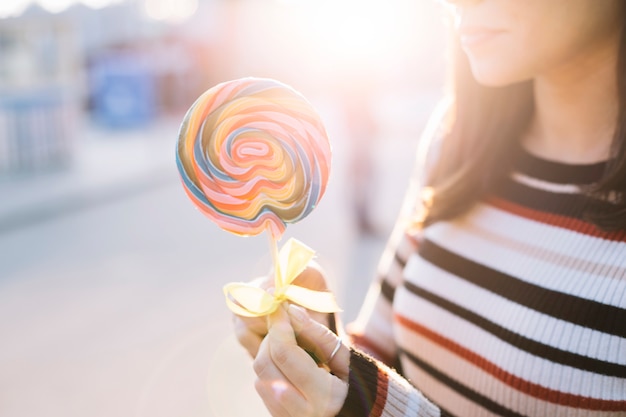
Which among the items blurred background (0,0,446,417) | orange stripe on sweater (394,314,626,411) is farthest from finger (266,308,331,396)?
blurred background (0,0,446,417)

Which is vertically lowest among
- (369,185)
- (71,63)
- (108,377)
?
(108,377)

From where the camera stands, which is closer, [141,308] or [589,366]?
[589,366]

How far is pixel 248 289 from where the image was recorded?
1077 mm

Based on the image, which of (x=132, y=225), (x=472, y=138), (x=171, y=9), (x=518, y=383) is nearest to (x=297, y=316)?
(x=518, y=383)

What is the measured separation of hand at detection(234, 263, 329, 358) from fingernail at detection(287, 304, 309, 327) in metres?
0.13

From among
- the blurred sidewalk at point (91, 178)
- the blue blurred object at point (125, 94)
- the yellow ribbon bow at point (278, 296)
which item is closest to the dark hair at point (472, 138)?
the yellow ribbon bow at point (278, 296)

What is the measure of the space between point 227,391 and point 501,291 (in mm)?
2414

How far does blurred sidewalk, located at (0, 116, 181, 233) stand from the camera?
6.12 m

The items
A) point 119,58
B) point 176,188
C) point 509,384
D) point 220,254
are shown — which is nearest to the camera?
point 509,384

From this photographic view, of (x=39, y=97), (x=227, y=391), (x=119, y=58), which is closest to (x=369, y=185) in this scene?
(x=227, y=391)

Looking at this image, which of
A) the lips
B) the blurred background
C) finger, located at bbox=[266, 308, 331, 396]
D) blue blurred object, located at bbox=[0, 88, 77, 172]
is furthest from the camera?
blue blurred object, located at bbox=[0, 88, 77, 172]

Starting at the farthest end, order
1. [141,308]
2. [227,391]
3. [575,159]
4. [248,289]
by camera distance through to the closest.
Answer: [141,308], [227,391], [575,159], [248,289]

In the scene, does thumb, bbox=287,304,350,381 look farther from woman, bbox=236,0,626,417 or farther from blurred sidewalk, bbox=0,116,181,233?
blurred sidewalk, bbox=0,116,181,233

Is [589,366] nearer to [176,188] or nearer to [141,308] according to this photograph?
[141,308]
